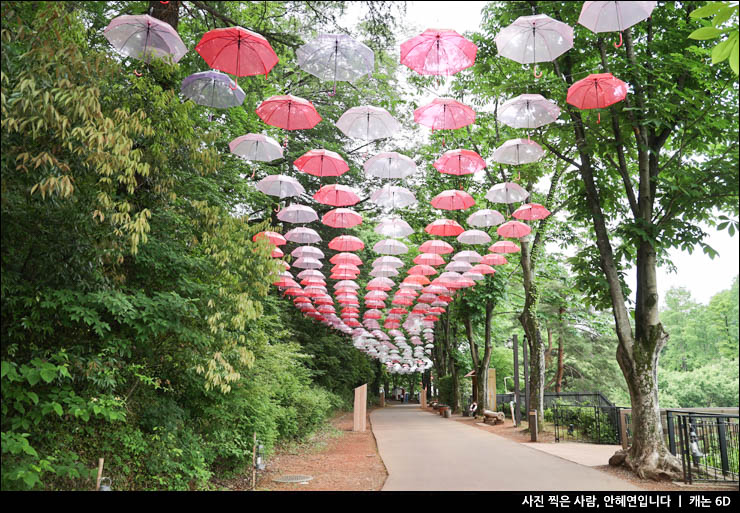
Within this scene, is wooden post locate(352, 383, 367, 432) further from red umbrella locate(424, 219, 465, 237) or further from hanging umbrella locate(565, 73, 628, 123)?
hanging umbrella locate(565, 73, 628, 123)

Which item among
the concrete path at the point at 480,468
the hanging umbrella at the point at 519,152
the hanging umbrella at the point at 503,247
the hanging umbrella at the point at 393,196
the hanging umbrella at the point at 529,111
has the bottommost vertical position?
the concrete path at the point at 480,468

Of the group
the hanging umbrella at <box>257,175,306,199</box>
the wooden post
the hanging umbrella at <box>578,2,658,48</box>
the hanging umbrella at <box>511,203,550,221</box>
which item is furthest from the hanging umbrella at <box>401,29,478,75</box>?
the wooden post

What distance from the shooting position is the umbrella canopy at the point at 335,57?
24.2 ft

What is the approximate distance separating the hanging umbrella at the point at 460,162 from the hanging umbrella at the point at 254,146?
3.43 meters

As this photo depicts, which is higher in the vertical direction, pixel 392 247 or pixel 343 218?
pixel 343 218

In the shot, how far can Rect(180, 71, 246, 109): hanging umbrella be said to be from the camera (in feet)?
25.7

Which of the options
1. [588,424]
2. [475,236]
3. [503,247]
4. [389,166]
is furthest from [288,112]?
[588,424]

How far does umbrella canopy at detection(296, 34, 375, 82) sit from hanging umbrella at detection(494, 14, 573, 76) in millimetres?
2064

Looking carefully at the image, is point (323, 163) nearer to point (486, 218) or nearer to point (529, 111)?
point (529, 111)

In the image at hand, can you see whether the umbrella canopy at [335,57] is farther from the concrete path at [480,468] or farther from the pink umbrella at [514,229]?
the pink umbrella at [514,229]

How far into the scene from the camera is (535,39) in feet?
23.9

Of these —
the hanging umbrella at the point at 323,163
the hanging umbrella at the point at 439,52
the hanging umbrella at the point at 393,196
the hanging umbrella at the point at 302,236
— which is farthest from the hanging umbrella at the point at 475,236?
the hanging umbrella at the point at 439,52

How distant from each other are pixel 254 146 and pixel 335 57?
8.45 feet

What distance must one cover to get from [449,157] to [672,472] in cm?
681
